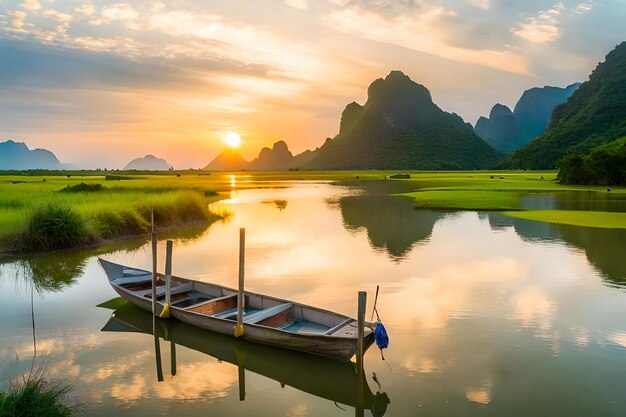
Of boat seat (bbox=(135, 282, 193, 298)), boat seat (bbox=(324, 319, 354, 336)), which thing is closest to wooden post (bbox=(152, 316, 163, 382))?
boat seat (bbox=(135, 282, 193, 298))

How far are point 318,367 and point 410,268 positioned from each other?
10241 mm

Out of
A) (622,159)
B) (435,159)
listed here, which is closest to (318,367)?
(622,159)

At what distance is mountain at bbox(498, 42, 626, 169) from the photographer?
118062 millimetres

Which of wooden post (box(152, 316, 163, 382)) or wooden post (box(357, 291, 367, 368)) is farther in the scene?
wooden post (box(152, 316, 163, 382))

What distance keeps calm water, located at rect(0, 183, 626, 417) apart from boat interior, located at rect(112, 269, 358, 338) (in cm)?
75

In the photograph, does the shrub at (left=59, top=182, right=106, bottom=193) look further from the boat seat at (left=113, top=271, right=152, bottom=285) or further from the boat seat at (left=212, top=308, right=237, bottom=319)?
the boat seat at (left=212, top=308, right=237, bottom=319)

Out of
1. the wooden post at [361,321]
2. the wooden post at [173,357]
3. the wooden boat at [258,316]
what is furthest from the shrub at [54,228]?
the wooden post at [361,321]

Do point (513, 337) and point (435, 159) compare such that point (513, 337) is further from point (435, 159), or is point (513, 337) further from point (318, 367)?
point (435, 159)

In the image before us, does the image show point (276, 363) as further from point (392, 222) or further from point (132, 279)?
point (392, 222)

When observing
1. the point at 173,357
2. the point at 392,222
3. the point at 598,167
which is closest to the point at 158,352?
the point at 173,357

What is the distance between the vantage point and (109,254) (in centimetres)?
2359

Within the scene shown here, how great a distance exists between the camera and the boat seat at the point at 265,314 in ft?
38.0

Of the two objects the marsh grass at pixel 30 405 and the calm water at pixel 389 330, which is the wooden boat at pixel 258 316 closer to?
the calm water at pixel 389 330

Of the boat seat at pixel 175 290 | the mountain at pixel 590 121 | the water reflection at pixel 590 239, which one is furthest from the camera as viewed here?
the mountain at pixel 590 121
